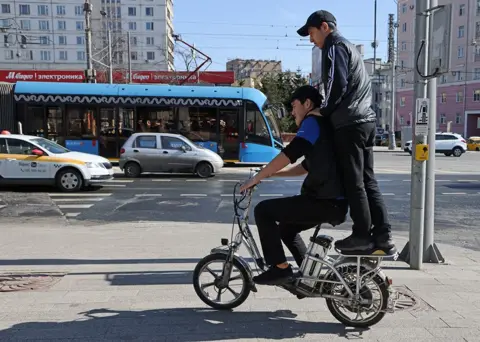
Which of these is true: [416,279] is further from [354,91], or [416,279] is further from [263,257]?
[354,91]

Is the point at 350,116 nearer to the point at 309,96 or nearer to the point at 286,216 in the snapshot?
the point at 309,96

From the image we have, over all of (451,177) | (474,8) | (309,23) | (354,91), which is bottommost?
(451,177)

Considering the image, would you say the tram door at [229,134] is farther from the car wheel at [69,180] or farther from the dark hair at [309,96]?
the dark hair at [309,96]

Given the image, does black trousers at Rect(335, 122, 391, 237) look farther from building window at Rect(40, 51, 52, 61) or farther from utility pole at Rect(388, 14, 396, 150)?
building window at Rect(40, 51, 52, 61)

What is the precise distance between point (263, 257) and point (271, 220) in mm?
391

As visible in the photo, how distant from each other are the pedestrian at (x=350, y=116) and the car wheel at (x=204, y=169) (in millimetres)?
12250

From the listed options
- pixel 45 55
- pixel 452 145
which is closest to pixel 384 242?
pixel 452 145

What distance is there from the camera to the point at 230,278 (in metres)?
3.91

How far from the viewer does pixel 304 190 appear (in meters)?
3.53

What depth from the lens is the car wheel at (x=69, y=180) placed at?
11984mm

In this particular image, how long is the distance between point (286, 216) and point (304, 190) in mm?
265

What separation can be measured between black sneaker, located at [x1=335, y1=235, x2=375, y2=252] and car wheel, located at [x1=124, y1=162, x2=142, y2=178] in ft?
42.8

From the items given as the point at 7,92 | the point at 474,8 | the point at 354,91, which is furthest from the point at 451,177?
the point at 474,8

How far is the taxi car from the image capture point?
11859 millimetres
